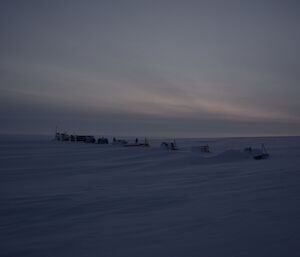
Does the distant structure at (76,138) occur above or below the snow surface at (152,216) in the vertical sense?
above

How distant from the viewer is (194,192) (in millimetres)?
12156

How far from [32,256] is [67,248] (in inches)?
24.8

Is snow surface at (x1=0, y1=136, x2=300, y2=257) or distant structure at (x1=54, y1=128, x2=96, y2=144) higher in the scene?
distant structure at (x1=54, y1=128, x2=96, y2=144)

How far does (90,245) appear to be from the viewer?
6.66 meters

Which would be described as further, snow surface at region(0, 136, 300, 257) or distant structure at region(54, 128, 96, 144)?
distant structure at region(54, 128, 96, 144)

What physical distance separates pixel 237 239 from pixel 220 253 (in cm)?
78

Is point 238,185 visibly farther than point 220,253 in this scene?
Yes

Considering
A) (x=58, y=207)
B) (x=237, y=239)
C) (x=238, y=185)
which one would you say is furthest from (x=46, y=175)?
(x=237, y=239)

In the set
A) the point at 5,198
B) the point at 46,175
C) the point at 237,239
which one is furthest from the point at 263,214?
the point at 46,175

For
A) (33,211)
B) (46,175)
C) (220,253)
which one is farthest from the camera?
(46,175)

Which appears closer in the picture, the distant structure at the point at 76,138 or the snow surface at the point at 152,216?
the snow surface at the point at 152,216

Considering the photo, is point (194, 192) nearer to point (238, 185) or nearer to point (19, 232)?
point (238, 185)

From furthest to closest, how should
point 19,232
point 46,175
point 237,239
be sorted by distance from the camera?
point 46,175
point 19,232
point 237,239

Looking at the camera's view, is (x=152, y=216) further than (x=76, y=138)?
No
